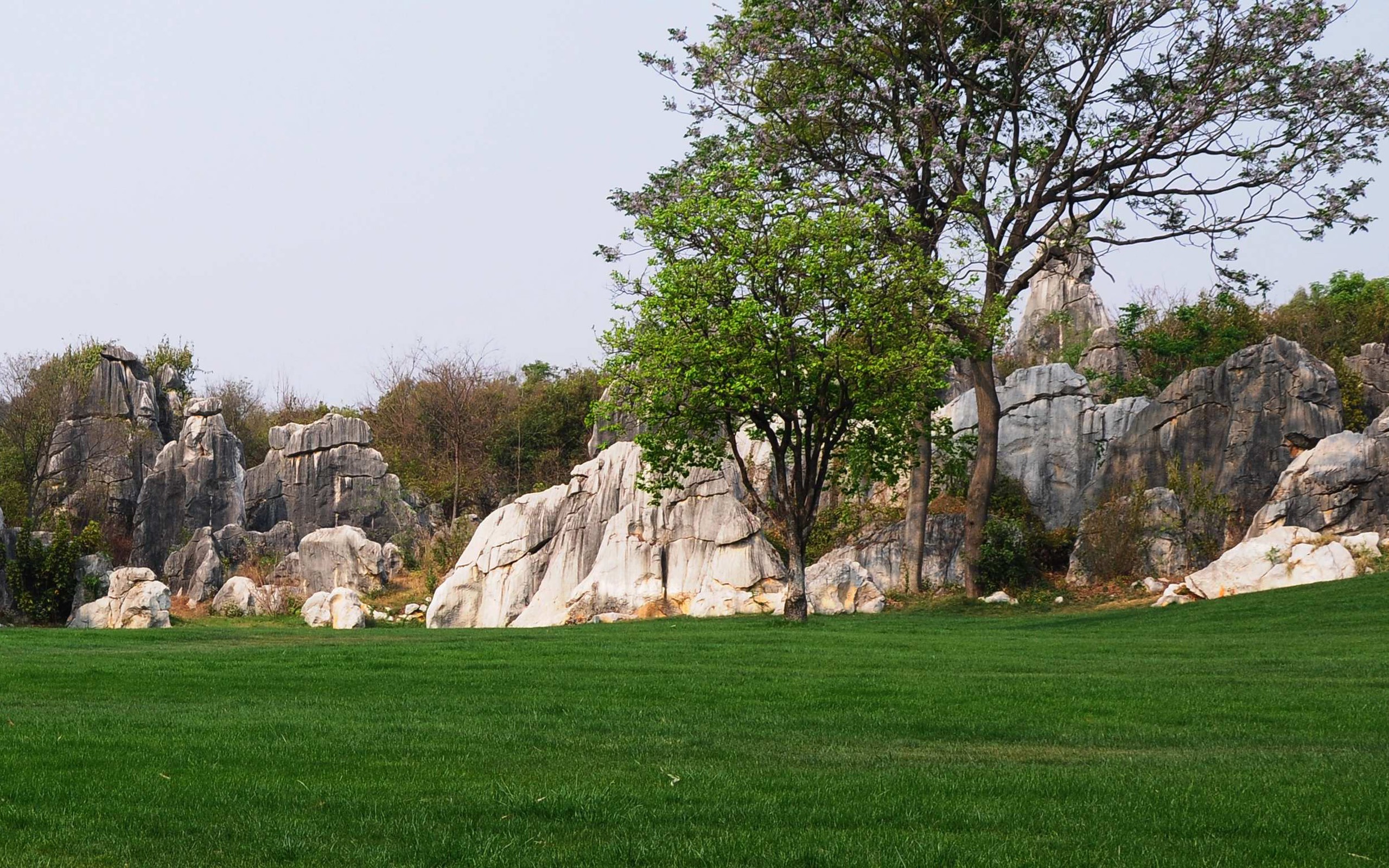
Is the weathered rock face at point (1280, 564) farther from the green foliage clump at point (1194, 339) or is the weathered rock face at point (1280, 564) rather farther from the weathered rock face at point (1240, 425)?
the green foliage clump at point (1194, 339)

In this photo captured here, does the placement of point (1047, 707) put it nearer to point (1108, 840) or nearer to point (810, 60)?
point (1108, 840)

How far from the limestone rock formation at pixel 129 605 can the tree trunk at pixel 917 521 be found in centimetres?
2359

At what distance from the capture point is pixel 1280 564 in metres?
33.6

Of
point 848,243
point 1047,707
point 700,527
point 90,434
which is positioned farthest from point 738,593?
point 90,434

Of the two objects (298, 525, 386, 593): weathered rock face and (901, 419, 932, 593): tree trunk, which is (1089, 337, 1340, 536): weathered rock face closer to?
(901, 419, 932, 593): tree trunk

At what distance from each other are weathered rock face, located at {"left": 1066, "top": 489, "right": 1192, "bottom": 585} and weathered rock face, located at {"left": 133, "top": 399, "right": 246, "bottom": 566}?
117 feet

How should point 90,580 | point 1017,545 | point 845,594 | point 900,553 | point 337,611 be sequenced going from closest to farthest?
1. point 845,594
2. point 337,611
3. point 1017,545
4. point 900,553
5. point 90,580

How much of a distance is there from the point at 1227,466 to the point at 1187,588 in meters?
8.08

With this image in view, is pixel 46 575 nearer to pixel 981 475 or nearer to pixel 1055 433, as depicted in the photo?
pixel 981 475

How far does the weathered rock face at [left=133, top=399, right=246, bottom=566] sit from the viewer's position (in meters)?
55.5

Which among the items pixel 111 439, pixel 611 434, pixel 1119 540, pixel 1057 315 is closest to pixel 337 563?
pixel 611 434

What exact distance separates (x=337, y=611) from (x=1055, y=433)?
2588 cm

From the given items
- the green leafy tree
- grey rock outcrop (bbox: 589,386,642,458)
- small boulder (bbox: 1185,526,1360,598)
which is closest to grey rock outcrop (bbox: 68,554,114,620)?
grey rock outcrop (bbox: 589,386,642,458)

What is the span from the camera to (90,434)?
58.5 meters
